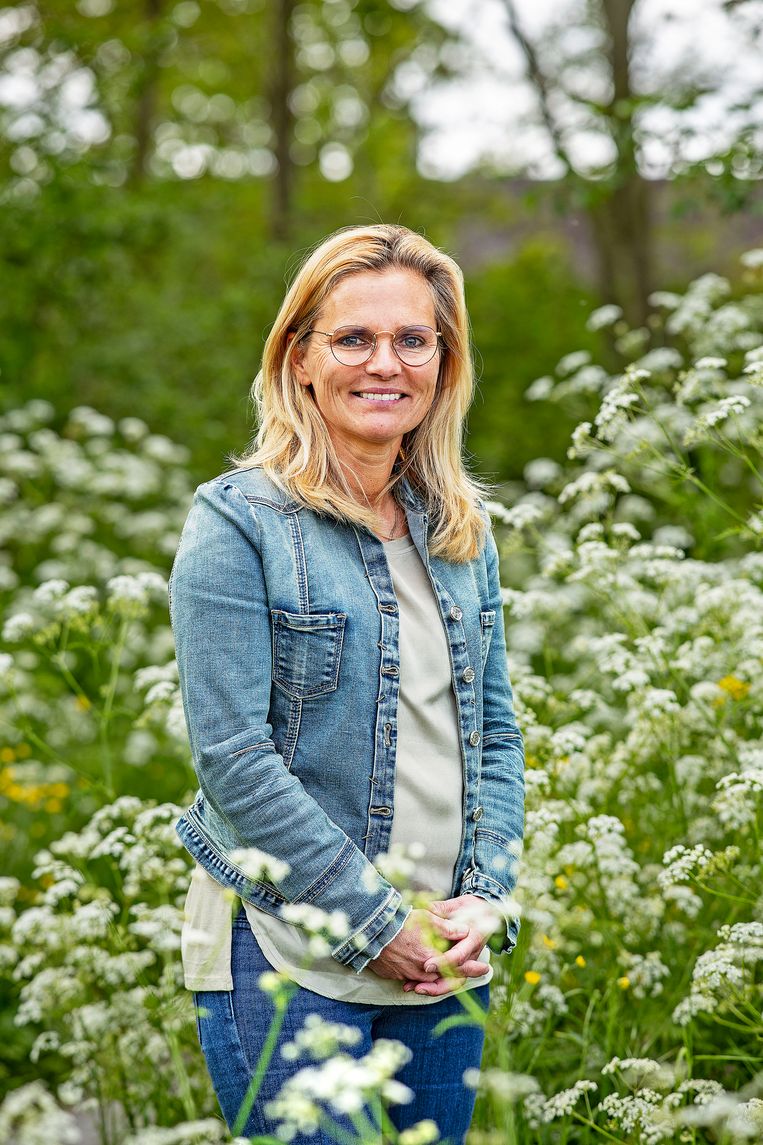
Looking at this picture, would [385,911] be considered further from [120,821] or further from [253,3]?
[253,3]

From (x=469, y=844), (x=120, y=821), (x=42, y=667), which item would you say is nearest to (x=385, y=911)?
(x=469, y=844)

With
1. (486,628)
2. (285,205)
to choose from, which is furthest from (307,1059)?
(285,205)

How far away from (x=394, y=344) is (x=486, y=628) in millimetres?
591

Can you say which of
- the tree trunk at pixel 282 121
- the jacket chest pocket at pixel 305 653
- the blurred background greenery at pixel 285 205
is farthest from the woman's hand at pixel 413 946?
the tree trunk at pixel 282 121

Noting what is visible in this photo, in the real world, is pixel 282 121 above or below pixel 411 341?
above

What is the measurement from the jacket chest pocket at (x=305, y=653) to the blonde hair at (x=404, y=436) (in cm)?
22

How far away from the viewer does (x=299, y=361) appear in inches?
95.0

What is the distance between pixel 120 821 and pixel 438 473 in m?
2.46

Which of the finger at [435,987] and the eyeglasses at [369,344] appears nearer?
the finger at [435,987]

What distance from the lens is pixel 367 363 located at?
2301 mm

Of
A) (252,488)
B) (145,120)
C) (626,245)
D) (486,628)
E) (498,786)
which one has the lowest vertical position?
(498,786)

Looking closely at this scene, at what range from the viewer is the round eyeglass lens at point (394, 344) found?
2309 mm

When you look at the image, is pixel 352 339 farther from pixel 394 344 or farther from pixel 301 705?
pixel 301 705

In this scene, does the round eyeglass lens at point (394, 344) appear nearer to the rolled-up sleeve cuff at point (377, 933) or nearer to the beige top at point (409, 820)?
the beige top at point (409, 820)
